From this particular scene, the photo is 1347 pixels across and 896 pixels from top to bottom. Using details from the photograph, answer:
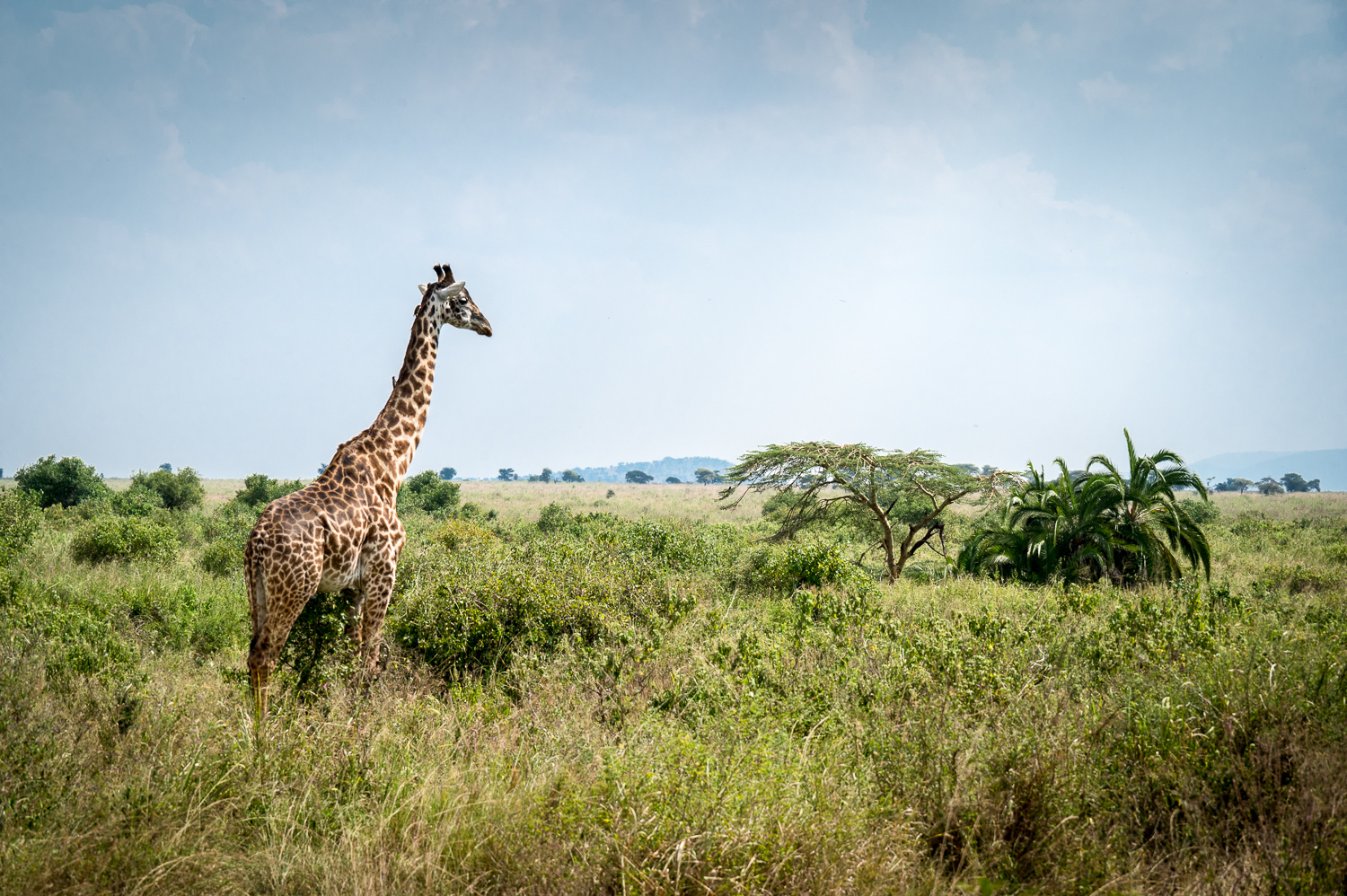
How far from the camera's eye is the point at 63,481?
80.4ft

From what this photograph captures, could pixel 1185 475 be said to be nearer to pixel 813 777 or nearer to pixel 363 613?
pixel 813 777

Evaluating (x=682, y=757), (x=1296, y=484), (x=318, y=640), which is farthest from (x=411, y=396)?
(x=1296, y=484)

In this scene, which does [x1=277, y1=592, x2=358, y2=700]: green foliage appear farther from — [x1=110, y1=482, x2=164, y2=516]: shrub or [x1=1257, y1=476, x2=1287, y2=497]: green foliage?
[x1=1257, y1=476, x2=1287, y2=497]: green foliage

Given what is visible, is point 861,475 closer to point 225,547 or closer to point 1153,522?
point 1153,522

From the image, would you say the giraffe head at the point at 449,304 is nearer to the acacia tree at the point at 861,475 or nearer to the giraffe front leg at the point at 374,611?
the giraffe front leg at the point at 374,611

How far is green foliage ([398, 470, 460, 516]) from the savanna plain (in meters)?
20.6

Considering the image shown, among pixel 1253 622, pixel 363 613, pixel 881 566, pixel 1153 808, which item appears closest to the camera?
pixel 1153 808

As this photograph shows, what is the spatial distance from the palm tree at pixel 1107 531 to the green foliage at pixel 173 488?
86.6 ft

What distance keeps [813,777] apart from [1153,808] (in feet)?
6.67

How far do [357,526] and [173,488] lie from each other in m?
25.3

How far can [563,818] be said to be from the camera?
354 cm

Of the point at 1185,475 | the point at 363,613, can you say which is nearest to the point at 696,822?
the point at 363,613

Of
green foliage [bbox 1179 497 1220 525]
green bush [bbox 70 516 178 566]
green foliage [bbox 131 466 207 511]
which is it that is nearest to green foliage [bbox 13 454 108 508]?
green foliage [bbox 131 466 207 511]

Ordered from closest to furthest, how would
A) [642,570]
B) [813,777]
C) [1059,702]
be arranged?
[813,777] < [1059,702] < [642,570]
